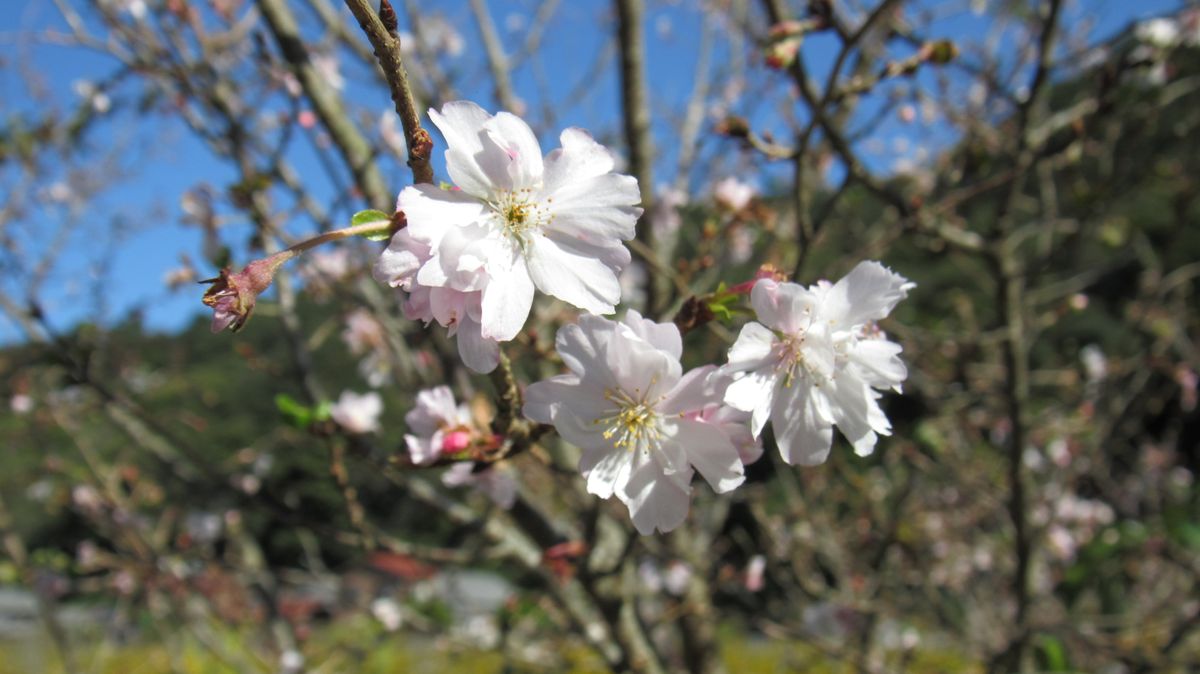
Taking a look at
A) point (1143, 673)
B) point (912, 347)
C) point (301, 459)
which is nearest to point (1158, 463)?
point (912, 347)

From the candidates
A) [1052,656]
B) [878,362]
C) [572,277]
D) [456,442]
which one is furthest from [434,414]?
[1052,656]

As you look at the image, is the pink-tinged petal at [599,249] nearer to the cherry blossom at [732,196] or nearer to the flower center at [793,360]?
the flower center at [793,360]

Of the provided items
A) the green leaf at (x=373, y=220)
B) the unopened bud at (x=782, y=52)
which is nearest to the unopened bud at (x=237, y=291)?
the green leaf at (x=373, y=220)

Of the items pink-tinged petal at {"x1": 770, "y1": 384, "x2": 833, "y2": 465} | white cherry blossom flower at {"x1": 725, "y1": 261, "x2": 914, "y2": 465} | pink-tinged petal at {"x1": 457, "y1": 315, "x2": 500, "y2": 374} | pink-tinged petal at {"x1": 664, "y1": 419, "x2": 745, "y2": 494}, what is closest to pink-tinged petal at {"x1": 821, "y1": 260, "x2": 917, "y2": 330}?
white cherry blossom flower at {"x1": 725, "y1": 261, "x2": 914, "y2": 465}

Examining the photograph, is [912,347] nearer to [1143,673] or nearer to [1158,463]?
[1143,673]

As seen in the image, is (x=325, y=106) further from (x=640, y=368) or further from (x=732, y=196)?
(x=640, y=368)
